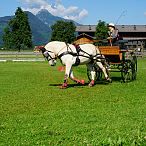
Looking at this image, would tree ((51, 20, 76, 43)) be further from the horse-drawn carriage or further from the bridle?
the bridle

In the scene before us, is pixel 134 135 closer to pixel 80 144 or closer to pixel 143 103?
pixel 80 144

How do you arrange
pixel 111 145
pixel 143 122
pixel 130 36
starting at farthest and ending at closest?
pixel 130 36, pixel 143 122, pixel 111 145

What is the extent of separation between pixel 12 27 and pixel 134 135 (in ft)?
283

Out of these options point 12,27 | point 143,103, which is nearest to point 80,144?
point 143,103

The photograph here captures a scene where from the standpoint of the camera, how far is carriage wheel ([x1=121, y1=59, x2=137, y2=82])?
1794 centimetres

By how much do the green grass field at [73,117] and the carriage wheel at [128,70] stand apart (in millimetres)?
3166

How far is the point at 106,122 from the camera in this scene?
8.80 m

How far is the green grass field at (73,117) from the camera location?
23.8 feet

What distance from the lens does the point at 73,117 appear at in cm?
939

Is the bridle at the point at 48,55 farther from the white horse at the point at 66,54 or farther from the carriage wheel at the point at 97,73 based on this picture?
the carriage wheel at the point at 97,73

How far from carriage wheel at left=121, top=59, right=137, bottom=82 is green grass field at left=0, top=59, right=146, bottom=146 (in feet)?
10.4

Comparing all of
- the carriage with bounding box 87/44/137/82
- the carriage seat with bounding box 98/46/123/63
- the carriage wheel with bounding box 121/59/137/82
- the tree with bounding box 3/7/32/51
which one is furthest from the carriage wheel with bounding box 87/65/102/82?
the tree with bounding box 3/7/32/51

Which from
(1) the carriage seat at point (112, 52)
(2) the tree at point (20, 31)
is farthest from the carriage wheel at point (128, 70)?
(2) the tree at point (20, 31)

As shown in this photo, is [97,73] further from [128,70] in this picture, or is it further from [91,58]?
[91,58]
